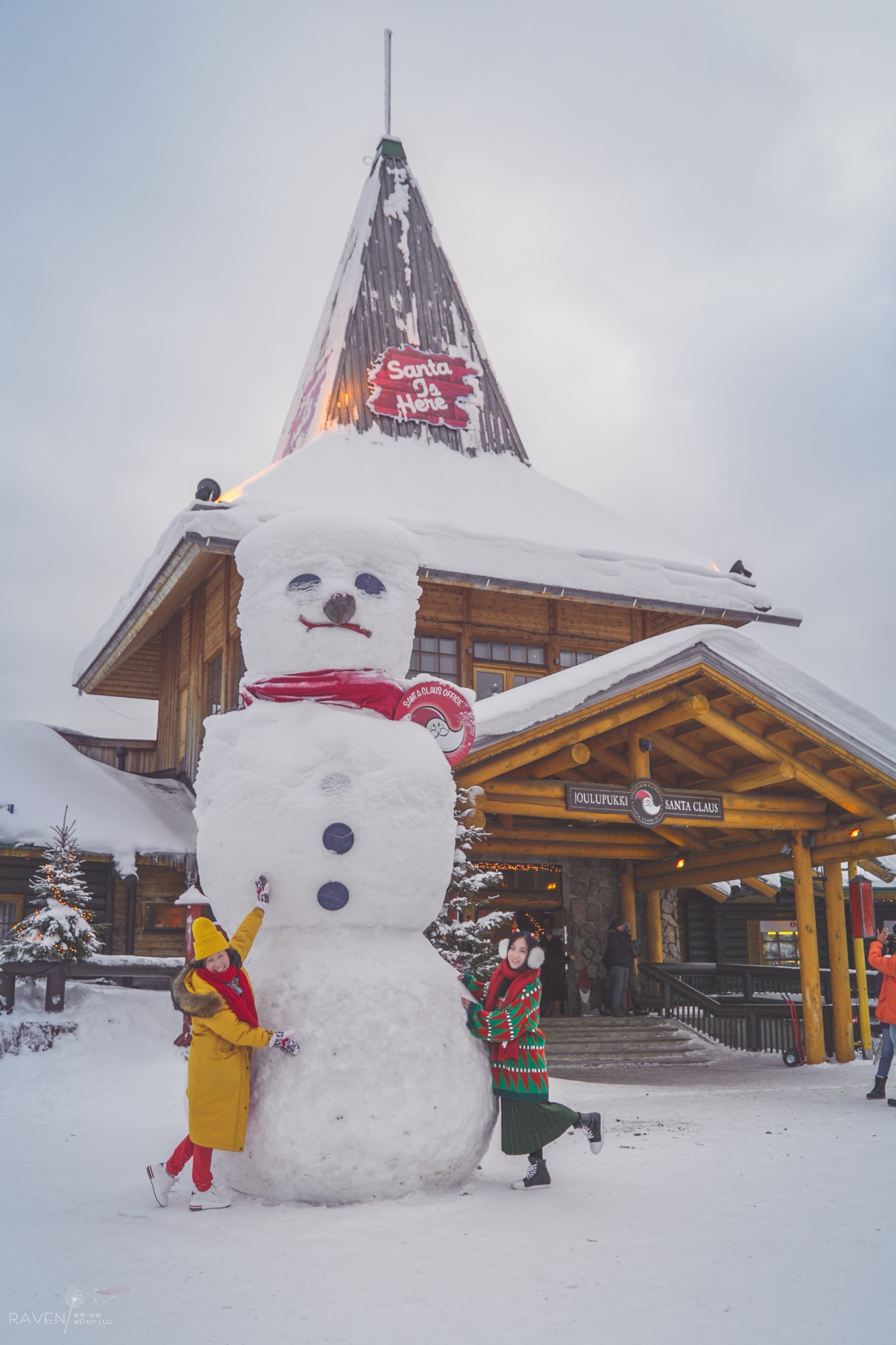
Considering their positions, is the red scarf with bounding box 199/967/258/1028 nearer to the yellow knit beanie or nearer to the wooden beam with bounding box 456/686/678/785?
the yellow knit beanie

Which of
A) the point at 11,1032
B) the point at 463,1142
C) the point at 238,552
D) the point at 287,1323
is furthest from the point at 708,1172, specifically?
the point at 11,1032

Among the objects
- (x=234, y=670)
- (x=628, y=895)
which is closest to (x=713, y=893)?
(x=628, y=895)

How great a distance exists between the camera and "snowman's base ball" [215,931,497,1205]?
482 centimetres

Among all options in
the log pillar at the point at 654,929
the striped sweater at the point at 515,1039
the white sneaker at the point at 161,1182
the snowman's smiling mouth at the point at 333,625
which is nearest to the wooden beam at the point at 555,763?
the snowman's smiling mouth at the point at 333,625

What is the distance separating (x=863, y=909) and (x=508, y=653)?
593cm

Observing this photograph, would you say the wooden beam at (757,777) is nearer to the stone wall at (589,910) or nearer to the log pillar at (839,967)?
the log pillar at (839,967)

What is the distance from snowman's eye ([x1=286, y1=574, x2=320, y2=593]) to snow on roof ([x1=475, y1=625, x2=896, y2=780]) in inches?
157

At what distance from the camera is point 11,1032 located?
30.4 ft

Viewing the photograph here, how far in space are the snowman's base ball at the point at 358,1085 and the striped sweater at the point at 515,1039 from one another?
12 cm

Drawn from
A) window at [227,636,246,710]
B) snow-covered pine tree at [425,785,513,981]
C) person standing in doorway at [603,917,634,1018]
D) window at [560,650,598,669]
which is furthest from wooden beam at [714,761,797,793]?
window at [227,636,246,710]

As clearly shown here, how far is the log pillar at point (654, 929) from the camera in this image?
16125mm

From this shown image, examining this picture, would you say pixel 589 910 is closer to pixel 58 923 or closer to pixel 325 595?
pixel 58 923

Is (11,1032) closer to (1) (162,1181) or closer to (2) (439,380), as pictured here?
(1) (162,1181)

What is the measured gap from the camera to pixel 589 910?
16031 mm
